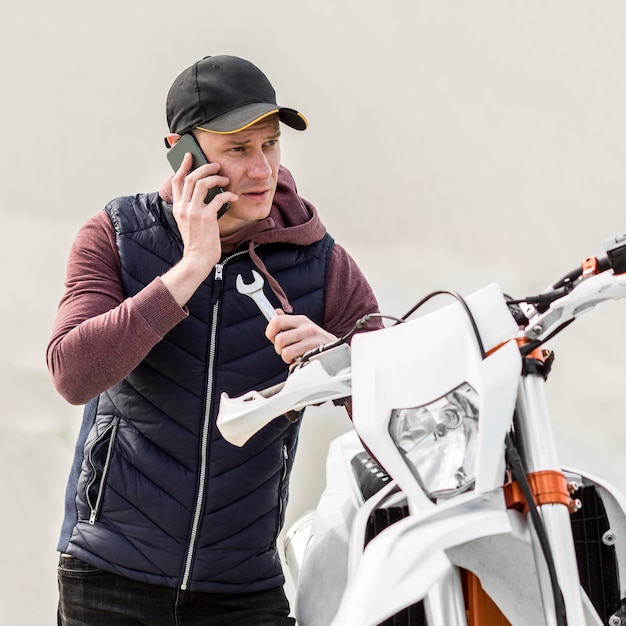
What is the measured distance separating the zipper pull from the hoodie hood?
0.19 ft

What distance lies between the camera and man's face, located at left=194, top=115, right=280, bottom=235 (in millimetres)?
1663

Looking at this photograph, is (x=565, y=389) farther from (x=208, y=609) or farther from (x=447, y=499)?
(x=447, y=499)

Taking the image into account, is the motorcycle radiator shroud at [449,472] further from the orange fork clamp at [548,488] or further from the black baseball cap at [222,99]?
the black baseball cap at [222,99]

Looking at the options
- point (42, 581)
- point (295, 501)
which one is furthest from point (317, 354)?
point (42, 581)

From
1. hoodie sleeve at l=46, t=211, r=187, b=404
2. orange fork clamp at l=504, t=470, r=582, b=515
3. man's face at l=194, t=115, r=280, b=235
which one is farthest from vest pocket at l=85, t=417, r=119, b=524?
orange fork clamp at l=504, t=470, r=582, b=515

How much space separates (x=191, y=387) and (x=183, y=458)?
0.12m

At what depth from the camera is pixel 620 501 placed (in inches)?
50.1

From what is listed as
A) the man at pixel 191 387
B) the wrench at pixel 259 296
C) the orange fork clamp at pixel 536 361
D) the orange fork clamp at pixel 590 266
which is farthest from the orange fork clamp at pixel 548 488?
the man at pixel 191 387

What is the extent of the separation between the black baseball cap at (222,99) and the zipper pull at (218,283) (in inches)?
8.9

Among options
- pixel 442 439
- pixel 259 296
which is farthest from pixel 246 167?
pixel 442 439

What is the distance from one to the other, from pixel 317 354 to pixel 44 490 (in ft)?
8.30

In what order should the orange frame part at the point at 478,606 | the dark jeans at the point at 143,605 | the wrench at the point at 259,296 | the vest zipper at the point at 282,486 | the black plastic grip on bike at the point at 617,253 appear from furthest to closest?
the vest zipper at the point at 282,486
the dark jeans at the point at 143,605
the wrench at the point at 259,296
the orange frame part at the point at 478,606
the black plastic grip on bike at the point at 617,253

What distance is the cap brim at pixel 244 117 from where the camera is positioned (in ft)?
5.38

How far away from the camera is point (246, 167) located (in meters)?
1.67
